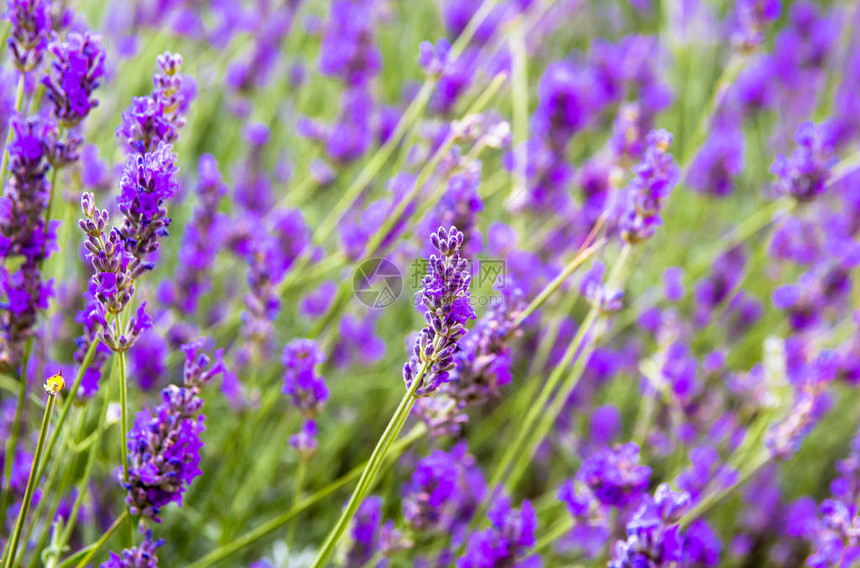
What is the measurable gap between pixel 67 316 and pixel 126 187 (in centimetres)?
90

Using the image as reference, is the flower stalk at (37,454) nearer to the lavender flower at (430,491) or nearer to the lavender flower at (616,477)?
the lavender flower at (430,491)

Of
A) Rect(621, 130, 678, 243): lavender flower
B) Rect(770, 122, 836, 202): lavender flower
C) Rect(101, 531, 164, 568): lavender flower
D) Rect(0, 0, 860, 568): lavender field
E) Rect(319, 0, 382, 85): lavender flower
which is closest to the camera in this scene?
Rect(101, 531, 164, 568): lavender flower

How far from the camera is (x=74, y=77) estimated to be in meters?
0.98

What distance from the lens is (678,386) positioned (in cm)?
170

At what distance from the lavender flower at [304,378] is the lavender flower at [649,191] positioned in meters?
0.51

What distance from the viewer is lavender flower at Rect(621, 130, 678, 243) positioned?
3.75ft

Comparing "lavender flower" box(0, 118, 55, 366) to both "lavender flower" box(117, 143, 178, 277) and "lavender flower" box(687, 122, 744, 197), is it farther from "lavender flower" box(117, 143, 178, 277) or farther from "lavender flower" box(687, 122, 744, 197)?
"lavender flower" box(687, 122, 744, 197)

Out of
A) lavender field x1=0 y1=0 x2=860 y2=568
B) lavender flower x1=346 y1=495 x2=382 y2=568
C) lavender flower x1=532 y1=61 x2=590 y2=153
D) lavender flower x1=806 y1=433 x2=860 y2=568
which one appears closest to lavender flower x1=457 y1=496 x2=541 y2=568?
lavender field x1=0 y1=0 x2=860 y2=568

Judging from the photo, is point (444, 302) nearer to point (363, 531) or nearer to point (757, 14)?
point (363, 531)

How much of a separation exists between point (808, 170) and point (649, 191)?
1.84 feet

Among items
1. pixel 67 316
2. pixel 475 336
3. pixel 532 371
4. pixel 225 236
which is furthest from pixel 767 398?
pixel 67 316

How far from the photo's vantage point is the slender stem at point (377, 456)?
0.78 metres

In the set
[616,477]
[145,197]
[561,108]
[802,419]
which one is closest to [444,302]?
[145,197]

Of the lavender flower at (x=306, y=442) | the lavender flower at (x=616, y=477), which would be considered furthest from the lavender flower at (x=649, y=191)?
the lavender flower at (x=306, y=442)
